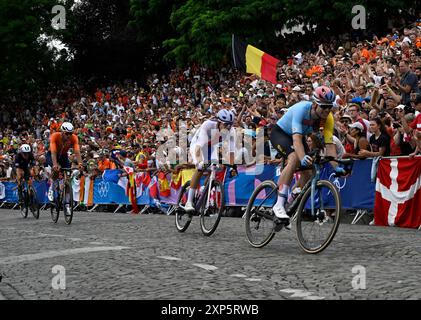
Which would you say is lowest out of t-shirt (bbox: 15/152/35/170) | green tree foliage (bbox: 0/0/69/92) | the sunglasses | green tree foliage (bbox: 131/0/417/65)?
t-shirt (bbox: 15/152/35/170)

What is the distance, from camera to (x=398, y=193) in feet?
42.5

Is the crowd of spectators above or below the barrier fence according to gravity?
above

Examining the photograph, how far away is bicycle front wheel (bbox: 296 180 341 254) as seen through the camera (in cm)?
809

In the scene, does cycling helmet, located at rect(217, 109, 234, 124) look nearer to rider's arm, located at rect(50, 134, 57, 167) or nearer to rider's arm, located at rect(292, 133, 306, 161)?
rider's arm, located at rect(292, 133, 306, 161)

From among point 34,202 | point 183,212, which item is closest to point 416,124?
point 183,212

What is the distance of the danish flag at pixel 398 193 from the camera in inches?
494

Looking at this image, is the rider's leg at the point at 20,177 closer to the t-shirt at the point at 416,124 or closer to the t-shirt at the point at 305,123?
the t-shirt at the point at 416,124

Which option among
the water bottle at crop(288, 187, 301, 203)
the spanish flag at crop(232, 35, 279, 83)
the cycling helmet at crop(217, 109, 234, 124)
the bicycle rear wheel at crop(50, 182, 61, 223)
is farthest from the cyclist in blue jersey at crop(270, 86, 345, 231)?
the spanish flag at crop(232, 35, 279, 83)

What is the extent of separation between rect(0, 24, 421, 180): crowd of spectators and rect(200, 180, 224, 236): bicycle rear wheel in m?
1.82

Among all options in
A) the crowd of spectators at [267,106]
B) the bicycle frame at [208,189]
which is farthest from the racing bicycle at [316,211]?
the bicycle frame at [208,189]

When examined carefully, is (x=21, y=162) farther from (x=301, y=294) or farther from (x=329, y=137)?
(x=301, y=294)

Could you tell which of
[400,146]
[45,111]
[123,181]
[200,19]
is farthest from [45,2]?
[400,146]
